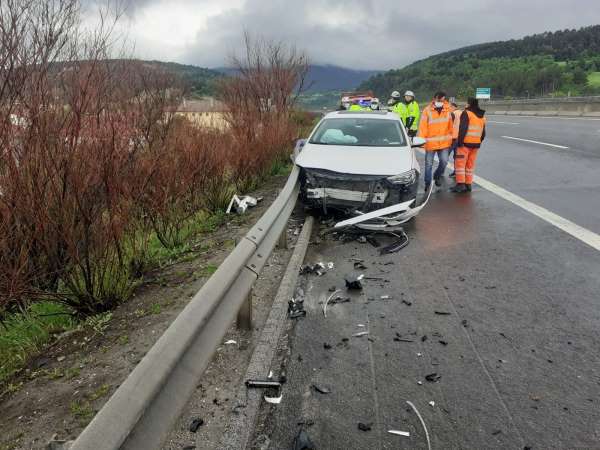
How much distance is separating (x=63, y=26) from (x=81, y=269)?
2621 mm

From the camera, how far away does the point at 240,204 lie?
7809 millimetres

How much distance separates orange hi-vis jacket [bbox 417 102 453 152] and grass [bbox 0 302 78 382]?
7.56m

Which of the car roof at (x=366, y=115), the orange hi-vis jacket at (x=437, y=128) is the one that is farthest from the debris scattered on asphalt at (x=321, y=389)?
the orange hi-vis jacket at (x=437, y=128)

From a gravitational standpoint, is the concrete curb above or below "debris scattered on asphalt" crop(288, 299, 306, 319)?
above

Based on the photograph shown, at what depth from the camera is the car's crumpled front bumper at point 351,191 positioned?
6.45 m

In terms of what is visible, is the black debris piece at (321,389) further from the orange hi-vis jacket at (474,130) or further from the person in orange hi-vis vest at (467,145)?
the orange hi-vis jacket at (474,130)

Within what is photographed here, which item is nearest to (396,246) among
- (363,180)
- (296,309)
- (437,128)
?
(363,180)

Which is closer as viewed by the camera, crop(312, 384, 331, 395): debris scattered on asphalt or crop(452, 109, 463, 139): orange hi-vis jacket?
crop(312, 384, 331, 395): debris scattered on asphalt

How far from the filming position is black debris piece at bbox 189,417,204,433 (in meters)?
2.47

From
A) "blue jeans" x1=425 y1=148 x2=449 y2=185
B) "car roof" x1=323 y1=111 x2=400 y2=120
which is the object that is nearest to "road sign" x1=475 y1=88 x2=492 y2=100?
"blue jeans" x1=425 y1=148 x2=449 y2=185

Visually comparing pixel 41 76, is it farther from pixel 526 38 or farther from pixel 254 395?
pixel 526 38

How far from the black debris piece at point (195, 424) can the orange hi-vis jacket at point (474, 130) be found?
8.06 metres

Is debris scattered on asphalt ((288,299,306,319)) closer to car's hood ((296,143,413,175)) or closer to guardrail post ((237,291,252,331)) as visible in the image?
guardrail post ((237,291,252,331))

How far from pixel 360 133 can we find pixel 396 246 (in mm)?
2969
